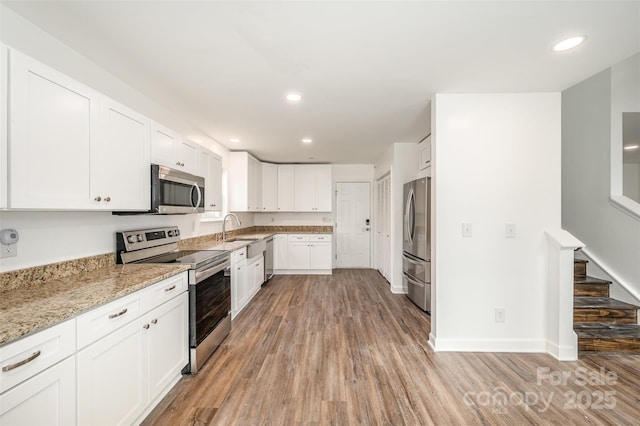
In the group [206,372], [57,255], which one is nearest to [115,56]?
[57,255]

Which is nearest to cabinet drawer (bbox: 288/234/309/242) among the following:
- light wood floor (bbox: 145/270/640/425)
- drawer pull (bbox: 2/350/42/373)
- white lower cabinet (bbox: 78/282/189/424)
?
light wood floor (bbox: 145/270/640/425)

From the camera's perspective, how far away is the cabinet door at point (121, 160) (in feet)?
5.75

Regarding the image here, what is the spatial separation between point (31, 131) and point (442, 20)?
230 cm

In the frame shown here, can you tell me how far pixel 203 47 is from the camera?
1827 millimetres

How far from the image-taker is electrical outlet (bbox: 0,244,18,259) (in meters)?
1.45

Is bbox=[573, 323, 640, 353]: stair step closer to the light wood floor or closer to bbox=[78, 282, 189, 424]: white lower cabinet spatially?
the light wood floor

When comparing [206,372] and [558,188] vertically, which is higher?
[558,188]

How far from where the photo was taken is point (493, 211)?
2609mm

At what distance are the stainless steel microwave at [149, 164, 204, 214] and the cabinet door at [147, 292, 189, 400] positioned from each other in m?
0.80

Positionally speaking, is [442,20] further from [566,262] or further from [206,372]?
[206,372]

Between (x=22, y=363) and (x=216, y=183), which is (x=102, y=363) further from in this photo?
(x=216, y=183)

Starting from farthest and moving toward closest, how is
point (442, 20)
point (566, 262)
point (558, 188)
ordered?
point (558, 188)
point (566, 262)
point (442, 20)

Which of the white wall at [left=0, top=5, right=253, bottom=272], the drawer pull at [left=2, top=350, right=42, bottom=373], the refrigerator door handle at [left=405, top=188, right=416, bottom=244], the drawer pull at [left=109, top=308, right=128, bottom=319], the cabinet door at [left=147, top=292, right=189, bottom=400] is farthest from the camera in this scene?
the refrigerator door handle at [left=405, top=188, right=416, bottom=244]

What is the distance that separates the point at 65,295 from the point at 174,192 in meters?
1.27
